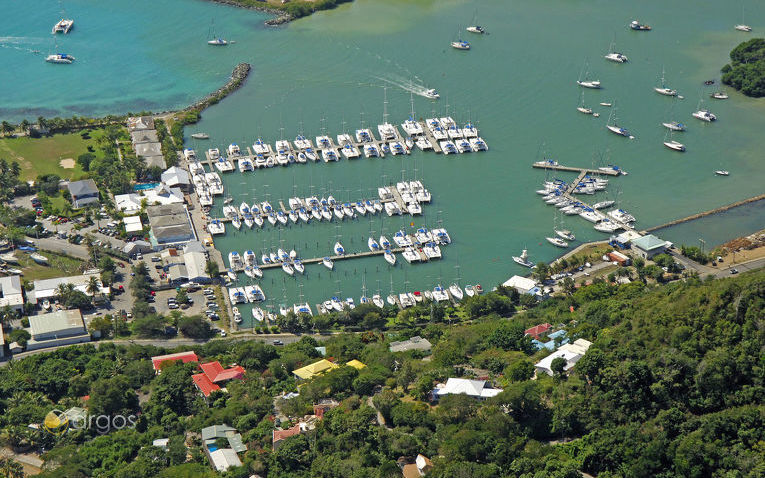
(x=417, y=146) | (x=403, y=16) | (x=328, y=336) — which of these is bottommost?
(x=328, y=336)

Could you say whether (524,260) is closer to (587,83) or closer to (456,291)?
(456,291)

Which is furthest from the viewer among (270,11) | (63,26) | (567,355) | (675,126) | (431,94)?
(270,11)

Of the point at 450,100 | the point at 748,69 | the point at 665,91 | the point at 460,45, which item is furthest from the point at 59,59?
the point at 748,69

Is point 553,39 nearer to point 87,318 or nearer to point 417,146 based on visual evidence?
point 417,146

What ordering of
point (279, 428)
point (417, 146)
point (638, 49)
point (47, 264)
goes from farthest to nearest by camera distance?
point (638, 49) < point (417, 146) < point (47, 264) < point (279, 428)

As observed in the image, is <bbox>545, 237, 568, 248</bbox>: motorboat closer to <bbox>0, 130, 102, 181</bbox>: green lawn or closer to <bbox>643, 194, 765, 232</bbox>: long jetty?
<bbox>643, 194, 765, 232</bbox>: long jetty

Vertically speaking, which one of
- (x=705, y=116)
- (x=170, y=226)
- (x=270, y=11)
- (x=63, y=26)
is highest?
(x=63, y=26)

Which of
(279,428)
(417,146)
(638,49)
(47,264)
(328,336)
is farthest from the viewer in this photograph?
(638,49)

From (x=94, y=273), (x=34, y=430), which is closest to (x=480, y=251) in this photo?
(x=94, y=273)
